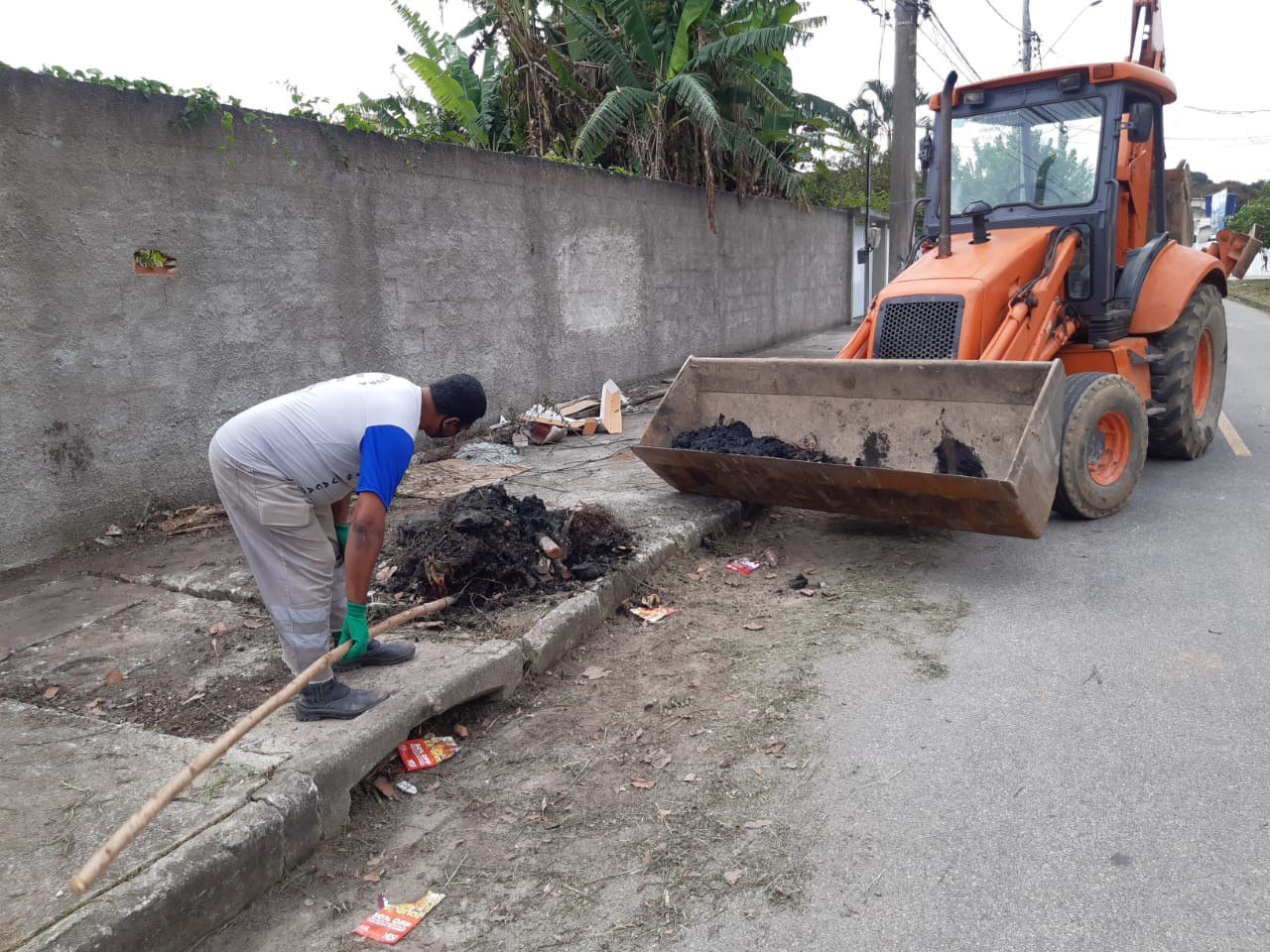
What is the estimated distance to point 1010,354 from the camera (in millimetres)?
5770

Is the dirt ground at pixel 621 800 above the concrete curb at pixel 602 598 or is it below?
below

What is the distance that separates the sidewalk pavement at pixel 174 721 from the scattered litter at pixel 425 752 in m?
0.12

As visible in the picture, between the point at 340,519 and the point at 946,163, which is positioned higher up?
the point at 946,163

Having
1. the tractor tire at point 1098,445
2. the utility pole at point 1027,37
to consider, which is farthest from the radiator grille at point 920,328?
Answer: the utility pole at point 1027,37

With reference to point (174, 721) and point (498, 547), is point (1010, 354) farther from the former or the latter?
point (174, 721)

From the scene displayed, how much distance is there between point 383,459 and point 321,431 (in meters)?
0.32

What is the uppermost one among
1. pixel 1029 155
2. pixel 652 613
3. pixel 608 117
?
pixel 608 117

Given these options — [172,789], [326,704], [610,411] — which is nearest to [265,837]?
[172,789]

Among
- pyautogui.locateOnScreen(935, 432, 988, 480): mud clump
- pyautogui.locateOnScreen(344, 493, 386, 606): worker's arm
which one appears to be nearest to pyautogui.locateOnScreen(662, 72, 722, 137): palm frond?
pyautogui.locateOnScreen(935, 432, 988, 480): mud clump

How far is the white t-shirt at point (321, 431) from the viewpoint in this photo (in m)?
3.37

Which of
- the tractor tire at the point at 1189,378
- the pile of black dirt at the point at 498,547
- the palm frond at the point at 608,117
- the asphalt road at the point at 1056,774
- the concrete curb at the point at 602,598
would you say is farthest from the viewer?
the palm frond at the point at 608,117

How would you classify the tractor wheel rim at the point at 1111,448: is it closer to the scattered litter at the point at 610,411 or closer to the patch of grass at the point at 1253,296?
the scattered litter at the point at 610,411

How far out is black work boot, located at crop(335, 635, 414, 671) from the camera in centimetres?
389

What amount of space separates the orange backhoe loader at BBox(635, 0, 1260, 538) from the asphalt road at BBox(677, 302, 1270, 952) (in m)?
0.72
